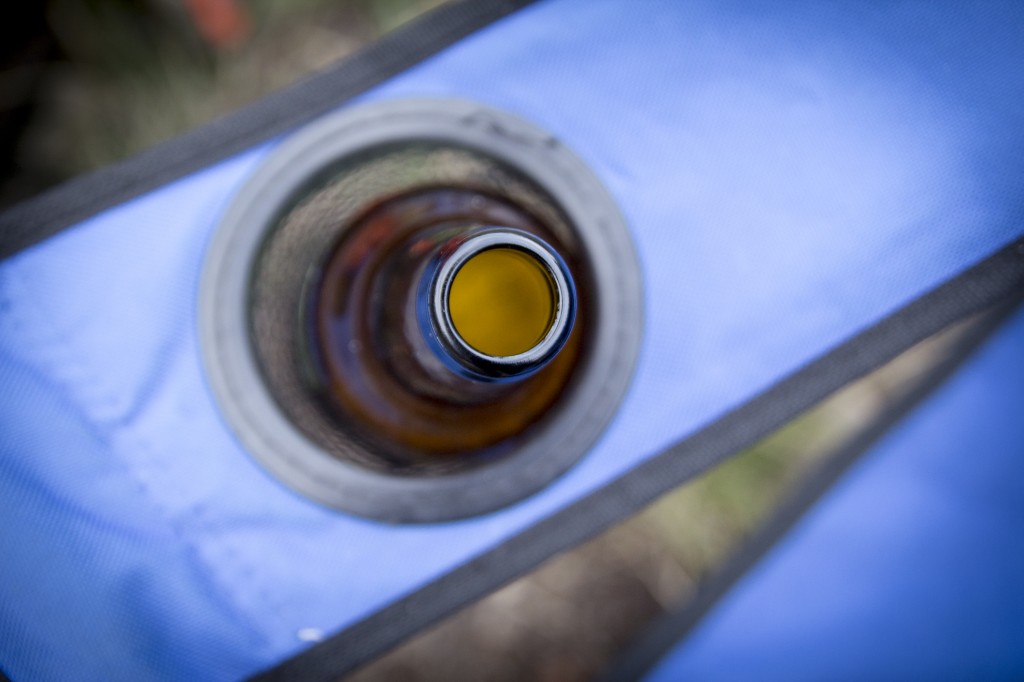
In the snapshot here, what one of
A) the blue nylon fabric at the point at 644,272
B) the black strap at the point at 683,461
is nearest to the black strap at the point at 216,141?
the blue nylon fabric at the point at 644,272

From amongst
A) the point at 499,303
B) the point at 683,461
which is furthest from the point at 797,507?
the point at 499,303

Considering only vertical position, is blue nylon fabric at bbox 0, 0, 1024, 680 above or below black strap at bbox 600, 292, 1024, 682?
above

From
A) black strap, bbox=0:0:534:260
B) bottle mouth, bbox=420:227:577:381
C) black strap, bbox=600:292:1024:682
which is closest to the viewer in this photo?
bottle mouth, bbox=420:227:577:381

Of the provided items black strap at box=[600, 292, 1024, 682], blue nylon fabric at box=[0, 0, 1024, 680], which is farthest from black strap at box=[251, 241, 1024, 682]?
black strap at box=[600, 292, 1024, 682]

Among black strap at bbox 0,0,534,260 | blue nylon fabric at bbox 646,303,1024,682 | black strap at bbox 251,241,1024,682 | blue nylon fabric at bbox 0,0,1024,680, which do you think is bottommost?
blue nylon fabric at bbox 646,303,1024,682

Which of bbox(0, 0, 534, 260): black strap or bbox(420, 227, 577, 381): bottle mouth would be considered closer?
bbox(420, 227, 577, 381): bottle mouth

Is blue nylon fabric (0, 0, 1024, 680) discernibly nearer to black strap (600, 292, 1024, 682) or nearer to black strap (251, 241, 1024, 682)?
black strap (251, 241, 1024, 682)
